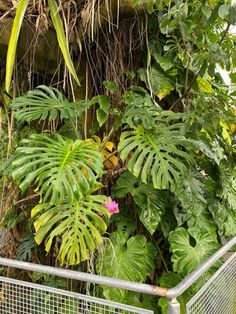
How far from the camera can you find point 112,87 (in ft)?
5.88

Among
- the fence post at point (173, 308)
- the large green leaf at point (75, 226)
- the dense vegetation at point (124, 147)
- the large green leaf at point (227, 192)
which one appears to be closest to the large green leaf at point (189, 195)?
the dense vegetation at point (124, 147)

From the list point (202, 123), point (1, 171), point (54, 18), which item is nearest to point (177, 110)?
point (202, 123)

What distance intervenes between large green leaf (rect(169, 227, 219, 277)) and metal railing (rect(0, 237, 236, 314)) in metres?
0.26

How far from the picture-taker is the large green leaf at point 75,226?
1349mm

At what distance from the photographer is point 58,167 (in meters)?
1.37

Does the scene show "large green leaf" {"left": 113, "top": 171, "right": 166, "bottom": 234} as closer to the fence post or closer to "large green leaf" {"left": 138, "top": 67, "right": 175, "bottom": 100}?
"large green leaf" {"left": 138, "top": 67, "right": 175, "bottom": 100}

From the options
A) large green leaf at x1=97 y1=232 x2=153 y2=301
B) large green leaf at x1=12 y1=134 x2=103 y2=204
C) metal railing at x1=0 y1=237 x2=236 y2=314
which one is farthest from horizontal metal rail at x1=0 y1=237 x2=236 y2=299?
large green leaf at x1=97 y1=232 x2=153 y2=301

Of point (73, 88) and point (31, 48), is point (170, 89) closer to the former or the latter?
point (73, 88)

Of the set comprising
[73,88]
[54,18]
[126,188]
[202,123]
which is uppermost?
[54,18]

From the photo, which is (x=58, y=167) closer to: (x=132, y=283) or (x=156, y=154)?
(x=156, y=154)

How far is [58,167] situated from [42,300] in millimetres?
480

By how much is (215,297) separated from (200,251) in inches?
19.7

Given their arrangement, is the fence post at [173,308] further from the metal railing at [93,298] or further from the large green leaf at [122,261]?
the large green leaf at [122,261]

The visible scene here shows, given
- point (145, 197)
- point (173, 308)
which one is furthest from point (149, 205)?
point (173, 308)
